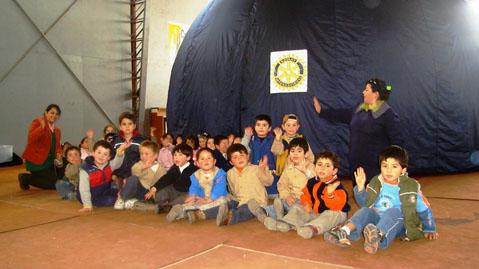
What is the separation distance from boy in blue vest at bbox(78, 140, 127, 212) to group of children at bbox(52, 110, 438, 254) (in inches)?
0.4

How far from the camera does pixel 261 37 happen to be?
7219 millimetres

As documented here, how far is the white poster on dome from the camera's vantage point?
6910mm

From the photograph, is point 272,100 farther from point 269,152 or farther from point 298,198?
point 298,198

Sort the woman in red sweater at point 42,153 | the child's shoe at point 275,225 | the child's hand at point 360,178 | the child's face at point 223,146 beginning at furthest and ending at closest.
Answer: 1. the woman in red sweater at point 42,153
2. the child's face at point 223,146
3. the child's shoe at point 275,225
4. the child's hand at point 360,178

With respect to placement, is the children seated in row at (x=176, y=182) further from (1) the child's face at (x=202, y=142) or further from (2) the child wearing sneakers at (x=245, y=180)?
(1) the child's face at (x=202, y=142)

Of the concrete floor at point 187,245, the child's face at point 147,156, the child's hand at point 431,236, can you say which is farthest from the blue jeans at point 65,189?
the child's hand at point 431,236

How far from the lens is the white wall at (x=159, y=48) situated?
581 inches

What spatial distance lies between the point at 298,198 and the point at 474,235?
61.8 inches

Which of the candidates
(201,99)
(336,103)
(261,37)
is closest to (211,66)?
(201,99)

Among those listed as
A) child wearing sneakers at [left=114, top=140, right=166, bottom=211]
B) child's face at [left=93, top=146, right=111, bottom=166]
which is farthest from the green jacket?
child's face at [left=93, top=146, right=111, bottom=166]

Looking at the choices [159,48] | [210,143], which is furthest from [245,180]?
[159,48]

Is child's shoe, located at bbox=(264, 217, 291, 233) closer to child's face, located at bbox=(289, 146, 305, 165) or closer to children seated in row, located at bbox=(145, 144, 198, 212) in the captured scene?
child's face, located at bbox=(289, 146, 305, 165)

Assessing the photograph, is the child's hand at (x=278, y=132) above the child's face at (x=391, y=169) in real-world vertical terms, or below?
above

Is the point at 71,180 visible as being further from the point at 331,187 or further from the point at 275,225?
the point at 331,187
